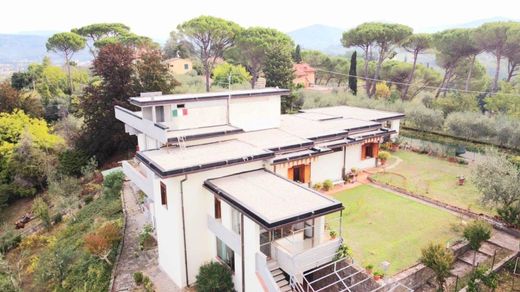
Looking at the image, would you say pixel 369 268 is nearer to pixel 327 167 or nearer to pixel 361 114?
pixel 327 167

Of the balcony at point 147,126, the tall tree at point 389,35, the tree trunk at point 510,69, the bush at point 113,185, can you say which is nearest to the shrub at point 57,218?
the bush at point 113,185

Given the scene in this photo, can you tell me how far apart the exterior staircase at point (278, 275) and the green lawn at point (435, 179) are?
14642mm

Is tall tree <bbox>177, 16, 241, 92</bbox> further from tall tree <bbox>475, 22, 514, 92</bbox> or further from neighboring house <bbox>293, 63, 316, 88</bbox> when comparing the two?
tall tree <bbox>475, 22, 514, 92</bbox>

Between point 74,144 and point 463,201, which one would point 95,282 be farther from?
point 74,144

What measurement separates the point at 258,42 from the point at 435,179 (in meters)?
41.3

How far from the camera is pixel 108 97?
4231cm

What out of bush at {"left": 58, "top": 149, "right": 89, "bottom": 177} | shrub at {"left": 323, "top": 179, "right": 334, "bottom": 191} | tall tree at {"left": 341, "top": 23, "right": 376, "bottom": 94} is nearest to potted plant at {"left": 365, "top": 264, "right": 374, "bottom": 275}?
shrub at {"left": 323, "top": 179, "right": 334, "bottom": 191}

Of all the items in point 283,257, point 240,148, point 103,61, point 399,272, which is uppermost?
point 103,61

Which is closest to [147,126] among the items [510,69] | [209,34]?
[209,34]

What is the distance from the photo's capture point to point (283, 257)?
51.9 feet

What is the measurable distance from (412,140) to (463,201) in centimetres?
1552

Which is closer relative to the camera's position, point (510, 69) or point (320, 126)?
point (320, 126)

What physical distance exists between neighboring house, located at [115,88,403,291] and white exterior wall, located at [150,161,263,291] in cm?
5

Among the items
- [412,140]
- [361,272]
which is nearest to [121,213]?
[361,272]
